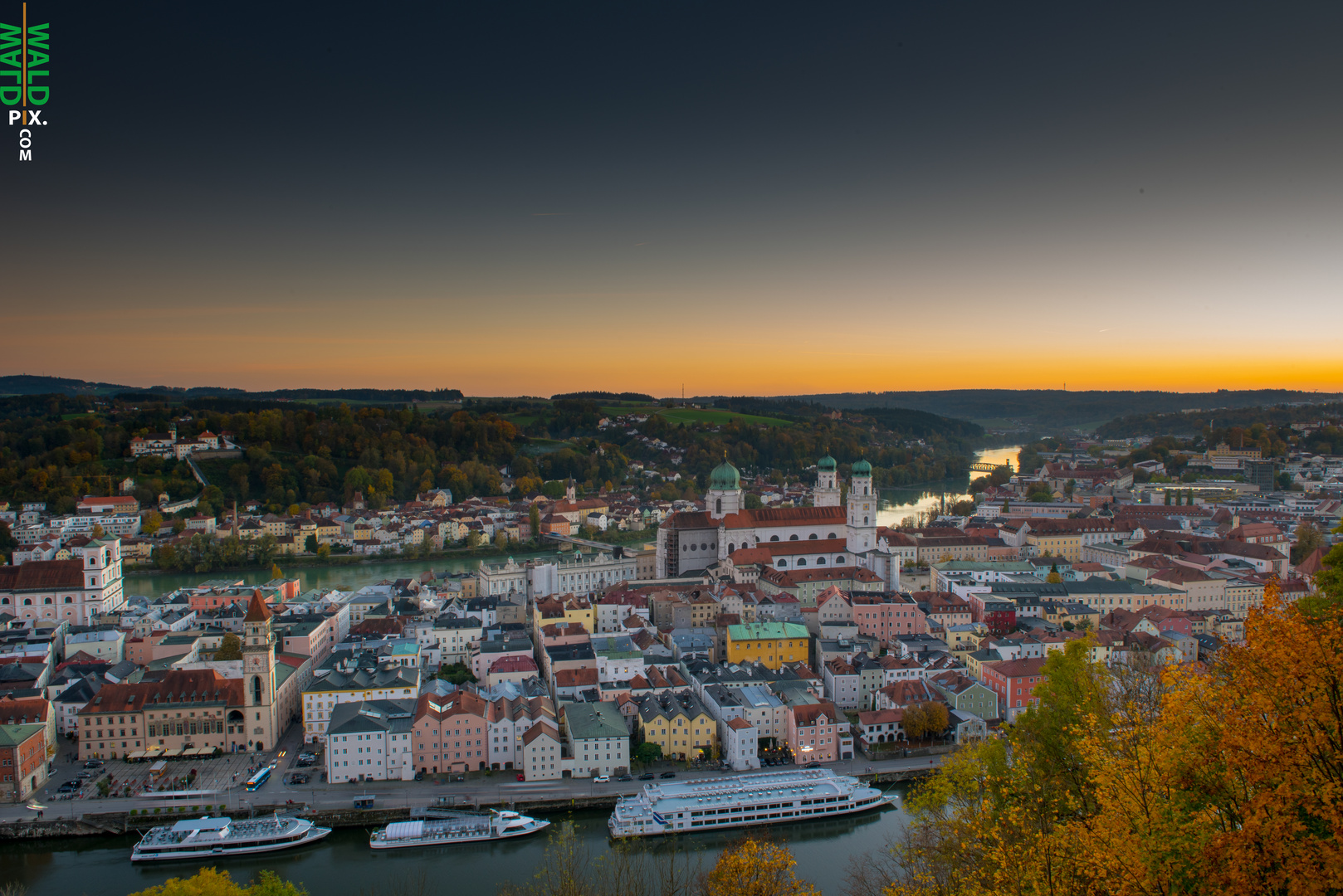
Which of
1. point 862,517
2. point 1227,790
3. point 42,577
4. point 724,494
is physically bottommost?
point 42,577

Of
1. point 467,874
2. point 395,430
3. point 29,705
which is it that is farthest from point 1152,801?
point 395,430

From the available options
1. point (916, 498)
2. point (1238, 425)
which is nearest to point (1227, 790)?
point (916, 498)

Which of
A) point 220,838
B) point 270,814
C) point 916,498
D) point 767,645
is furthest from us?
point 916,498

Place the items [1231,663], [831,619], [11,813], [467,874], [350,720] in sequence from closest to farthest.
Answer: [1231,663] < [467,874] < [11,813] < [350,720] < [831,619]

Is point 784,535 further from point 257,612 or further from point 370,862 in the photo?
point 370,862

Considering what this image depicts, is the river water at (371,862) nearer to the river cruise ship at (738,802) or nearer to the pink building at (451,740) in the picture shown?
the river cruise ship at (738,802)

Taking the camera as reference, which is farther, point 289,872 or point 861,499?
point 861,499

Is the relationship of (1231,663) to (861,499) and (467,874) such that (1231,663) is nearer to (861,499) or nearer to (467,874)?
(467,874)
